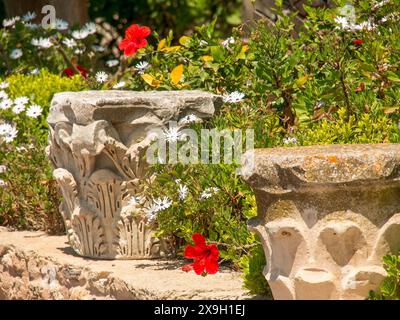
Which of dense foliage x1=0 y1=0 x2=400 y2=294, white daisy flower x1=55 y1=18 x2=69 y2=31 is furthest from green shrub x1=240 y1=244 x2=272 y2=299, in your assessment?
white daisy flower x1=55 y1=18 x2=69 y2=31

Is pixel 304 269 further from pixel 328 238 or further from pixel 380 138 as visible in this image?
pixel 380 138

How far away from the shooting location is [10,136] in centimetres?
631

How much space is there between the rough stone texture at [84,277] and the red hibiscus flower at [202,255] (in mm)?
85

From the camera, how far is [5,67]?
8.20m

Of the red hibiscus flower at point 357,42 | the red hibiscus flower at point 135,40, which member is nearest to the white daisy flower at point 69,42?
the red hibiscus flower at point 135,40

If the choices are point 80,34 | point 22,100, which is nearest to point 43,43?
point 80,34

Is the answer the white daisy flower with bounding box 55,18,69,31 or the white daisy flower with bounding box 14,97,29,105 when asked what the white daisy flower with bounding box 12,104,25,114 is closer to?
the white daisy flower with bounding box 14,97,29,105

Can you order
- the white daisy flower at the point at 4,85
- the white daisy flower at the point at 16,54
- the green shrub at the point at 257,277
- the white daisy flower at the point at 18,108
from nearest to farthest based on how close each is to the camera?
the green shrub at the point at 257,277
the white daisy flower at the point at 18,108
the white daisy flower at the point at 4,85
the white daisy flower at the point at 16,54

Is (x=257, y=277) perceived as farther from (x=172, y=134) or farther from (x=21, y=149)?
(x=21, y=149)

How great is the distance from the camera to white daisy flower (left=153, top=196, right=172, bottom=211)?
476 cm

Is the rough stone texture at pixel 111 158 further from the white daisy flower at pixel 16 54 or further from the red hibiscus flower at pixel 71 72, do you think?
the white daisy flower at pixel 16 54

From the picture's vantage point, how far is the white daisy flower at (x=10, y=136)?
629cm

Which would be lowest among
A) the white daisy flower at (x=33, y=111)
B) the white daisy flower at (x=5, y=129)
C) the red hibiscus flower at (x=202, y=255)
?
the red hibiscus flower at (x=202, y=255)

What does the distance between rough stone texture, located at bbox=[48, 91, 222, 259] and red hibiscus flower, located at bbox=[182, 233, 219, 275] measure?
0.62m
